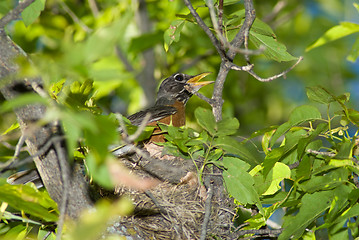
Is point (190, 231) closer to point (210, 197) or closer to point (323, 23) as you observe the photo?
point (210, 197)

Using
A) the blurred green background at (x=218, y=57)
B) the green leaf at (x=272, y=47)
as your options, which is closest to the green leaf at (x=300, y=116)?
the green leaf at (x=272, y=47)

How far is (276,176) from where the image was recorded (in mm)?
3082

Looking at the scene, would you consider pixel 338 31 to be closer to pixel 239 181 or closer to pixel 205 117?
pixel 205 117

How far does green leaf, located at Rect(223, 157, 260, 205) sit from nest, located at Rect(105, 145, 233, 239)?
0.42 metres

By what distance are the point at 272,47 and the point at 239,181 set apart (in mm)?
954

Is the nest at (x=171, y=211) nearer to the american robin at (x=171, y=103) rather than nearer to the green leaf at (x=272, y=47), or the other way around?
the american robin at (x=171, y=103)

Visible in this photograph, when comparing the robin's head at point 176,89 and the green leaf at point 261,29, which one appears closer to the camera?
the green leaf at point 261,29

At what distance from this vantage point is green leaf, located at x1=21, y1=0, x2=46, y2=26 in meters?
2.92

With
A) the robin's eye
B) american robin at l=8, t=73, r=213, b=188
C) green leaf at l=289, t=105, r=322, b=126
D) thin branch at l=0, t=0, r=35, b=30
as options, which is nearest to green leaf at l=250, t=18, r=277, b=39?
green leaf at l=289, t=105, r=322, b=126

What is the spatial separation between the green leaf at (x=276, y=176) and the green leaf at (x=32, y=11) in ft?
6.07

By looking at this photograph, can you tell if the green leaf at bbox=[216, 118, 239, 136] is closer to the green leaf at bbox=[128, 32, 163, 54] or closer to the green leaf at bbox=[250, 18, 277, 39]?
the green leaf at bbox=[250, 18, 277, 39]

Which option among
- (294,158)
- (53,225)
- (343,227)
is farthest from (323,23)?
(53,225)

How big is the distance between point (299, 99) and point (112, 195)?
395 cm

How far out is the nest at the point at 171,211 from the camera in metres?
3.42
